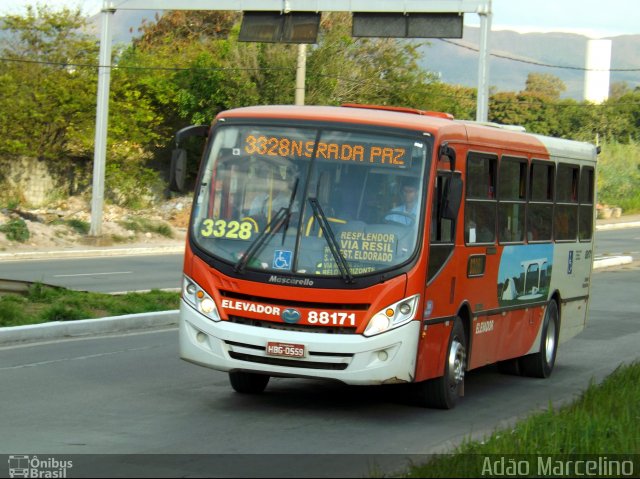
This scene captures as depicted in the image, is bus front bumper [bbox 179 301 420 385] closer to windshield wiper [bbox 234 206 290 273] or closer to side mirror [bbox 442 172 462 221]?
windshield wiper [bbox 234 206 290 273]

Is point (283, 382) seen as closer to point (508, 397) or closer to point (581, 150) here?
point (508, 397)

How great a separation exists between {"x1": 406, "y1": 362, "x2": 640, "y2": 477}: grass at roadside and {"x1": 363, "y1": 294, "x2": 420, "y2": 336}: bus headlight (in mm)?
1279

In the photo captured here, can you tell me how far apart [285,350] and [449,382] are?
180 centimetres

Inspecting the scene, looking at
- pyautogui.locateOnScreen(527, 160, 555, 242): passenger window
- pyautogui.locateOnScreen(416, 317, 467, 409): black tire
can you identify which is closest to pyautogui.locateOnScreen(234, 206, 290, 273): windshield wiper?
pyautogui.locateOnScreen(416, 317, 467, 409): black tire

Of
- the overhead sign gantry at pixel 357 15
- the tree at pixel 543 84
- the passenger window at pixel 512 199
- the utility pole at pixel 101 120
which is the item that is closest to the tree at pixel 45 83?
the utility pole at pixel 101 120

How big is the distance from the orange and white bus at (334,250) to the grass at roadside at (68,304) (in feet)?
17.6

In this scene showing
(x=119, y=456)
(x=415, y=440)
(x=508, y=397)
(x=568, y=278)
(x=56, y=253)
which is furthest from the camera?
(x=56, y=253)

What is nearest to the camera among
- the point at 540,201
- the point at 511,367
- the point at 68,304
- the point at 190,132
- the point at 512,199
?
the point at 190,132

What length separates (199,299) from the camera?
10.5 metres

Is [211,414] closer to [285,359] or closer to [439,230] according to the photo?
[285,359]

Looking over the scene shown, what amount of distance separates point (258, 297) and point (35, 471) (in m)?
2.99

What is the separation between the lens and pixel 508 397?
12.5 m

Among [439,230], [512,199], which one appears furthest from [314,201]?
[512,199]

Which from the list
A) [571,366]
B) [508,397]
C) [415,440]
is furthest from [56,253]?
[415,440]
